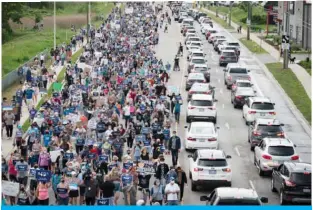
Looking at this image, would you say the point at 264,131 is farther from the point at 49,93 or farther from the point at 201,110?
the point at 49,93

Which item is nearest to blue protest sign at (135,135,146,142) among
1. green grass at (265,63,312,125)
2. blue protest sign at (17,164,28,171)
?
blue protest sign at (17,164,28,171)

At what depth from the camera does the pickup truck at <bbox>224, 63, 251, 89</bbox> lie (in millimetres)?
51406

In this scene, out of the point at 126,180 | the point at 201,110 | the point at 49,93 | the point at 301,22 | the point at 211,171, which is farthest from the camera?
the point at 301,22

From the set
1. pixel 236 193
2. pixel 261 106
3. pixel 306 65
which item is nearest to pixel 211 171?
pixel 236 193

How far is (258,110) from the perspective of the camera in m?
38.4

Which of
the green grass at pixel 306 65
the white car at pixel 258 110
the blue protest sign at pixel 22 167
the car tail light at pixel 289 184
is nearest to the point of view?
the car tail light at pixel 289 184

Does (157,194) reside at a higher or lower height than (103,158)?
lower

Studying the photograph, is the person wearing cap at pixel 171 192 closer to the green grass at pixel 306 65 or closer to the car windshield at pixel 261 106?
the car windshield at pixel 261 106

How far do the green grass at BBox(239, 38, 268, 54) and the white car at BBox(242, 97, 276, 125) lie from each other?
128 feet

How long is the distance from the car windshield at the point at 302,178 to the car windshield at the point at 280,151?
163 inches

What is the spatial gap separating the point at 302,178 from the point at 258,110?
14.8 meters

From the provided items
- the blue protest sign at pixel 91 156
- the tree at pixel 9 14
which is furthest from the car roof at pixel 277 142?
the tree at pixel 9 14

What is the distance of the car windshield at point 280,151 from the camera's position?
2805cm

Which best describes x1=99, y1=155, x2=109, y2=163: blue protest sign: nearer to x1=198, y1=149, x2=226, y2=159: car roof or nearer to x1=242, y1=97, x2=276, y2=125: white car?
x1=198, y1=149, x2=226, y2=159: car roof
